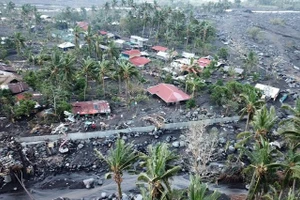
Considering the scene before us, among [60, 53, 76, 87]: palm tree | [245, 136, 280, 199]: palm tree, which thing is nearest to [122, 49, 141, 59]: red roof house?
[60, 53, 76, 87]: palm tree

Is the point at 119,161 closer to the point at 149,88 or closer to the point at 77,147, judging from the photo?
the point at 77,147

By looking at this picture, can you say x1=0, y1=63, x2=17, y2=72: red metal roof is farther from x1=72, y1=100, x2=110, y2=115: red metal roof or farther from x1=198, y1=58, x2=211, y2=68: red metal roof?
x1=198, y1=58, x2=211, y2=68: red metal roof

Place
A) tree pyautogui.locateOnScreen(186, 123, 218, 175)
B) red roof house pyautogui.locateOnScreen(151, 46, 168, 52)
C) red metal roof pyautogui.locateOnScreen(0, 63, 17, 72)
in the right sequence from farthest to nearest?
red roof house pyautogui.locateOnScreen(151, 46, 168, 52) → red metal roof pyautogui.locateOnScreen(0, 63, 17, 72) → tree pyautogui.locateOnScreen(186, 123, 218, 175)

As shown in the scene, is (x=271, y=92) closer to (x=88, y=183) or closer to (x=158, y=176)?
(x=88, y=183)

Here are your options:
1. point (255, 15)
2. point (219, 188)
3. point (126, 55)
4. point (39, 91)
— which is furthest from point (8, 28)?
point (255, 15)

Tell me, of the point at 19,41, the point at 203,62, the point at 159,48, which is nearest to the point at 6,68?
the point at 19,41
